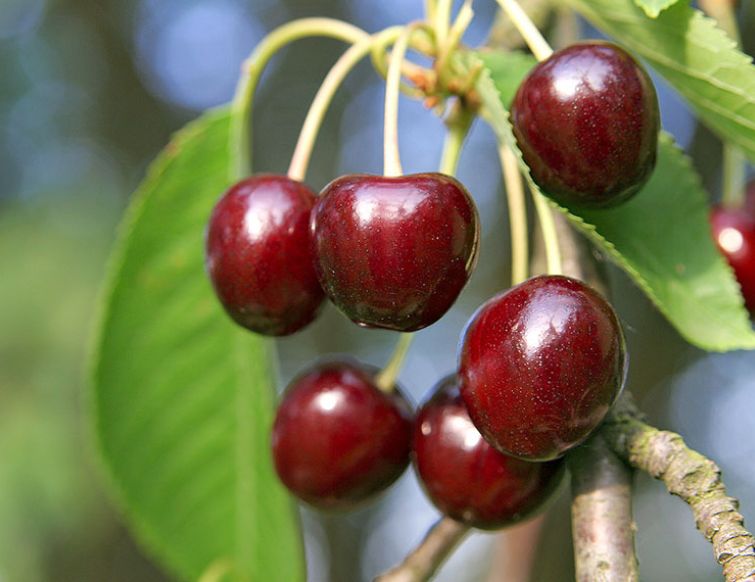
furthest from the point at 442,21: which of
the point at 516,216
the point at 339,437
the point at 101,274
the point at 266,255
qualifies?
the point at 101,274

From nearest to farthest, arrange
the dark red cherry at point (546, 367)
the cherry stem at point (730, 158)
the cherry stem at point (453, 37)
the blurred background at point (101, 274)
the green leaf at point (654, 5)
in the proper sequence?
the dark red cherry at point (546, 367) < the green leaf at point (654, 5) < the cherry stem at point (453, 37) < the cherry stem at point (730, 158) < the blurred background at point (101, 274)

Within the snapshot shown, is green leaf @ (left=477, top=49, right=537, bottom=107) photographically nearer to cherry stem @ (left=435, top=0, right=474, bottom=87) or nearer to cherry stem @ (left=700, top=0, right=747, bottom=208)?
cherry stem @ (left=435, top=0, right=474, bottom=87)

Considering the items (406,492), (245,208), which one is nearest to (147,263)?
(245,208)

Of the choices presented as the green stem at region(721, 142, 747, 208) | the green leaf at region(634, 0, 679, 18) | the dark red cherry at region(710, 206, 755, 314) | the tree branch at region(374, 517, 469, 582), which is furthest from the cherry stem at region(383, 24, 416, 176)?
the green stem at region(721, 142, 747, 208)

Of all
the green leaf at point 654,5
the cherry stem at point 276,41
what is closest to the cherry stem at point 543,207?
the green leaf at point 654,5

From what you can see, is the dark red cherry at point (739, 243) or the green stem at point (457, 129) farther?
the dark red cherry at point (739, 243)

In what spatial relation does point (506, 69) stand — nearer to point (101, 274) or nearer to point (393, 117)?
point (393, 117)

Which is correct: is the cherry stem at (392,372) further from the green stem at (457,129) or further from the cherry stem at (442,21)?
the cherry stem at (442,21)
